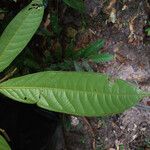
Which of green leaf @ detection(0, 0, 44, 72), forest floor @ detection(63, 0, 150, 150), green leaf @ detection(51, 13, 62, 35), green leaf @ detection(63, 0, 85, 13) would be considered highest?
green leaf @ detection(0, 0, 44, 72)

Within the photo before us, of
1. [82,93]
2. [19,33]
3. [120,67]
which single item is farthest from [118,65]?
[82,93]

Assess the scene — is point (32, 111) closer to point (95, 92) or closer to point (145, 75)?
point (95, 92)

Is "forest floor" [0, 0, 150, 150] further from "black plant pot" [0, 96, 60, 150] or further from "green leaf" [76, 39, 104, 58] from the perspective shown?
"black plant pot" [0, 96, 60, 150]

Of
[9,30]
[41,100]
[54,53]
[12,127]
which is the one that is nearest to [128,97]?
[41,100]

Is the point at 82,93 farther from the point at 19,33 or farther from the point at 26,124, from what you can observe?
the point at 26,124

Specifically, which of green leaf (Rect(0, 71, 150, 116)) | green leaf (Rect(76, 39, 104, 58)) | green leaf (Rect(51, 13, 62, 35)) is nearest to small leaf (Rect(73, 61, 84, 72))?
green leaf (Rect(76, 39, 104, 58))

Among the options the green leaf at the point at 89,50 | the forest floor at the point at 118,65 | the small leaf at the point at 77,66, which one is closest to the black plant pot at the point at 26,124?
the small leaf at the point at 77,66
